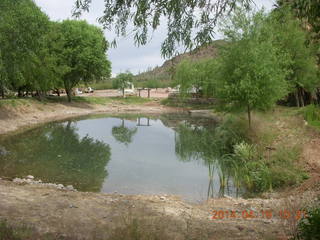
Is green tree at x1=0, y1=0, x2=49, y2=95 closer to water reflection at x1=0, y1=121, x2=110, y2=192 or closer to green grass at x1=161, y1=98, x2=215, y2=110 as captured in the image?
water reflection at x1=0, y1=121, x2=110, y2=192

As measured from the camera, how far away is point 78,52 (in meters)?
42.2

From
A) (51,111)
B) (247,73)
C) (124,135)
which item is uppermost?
(247,73)

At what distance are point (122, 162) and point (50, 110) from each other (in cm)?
2362

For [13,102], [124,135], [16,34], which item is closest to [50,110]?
[13,102]

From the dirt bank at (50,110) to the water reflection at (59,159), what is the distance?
10.3ft

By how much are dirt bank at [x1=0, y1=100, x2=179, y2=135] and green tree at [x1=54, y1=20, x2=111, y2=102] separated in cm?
405

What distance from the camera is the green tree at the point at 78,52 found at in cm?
4162

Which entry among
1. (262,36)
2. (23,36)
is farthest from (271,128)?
(23,36)

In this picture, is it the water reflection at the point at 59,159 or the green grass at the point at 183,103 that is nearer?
the water reflection at the point at 59,159

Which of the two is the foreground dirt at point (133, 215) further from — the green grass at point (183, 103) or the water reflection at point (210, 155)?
the green grass at point (183, 103)

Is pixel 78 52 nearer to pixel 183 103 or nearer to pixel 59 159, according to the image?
pixel 183 103

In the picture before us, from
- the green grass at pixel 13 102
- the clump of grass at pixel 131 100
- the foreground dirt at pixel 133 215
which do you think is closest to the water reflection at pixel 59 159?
the foreground dirt at pixel 133 215

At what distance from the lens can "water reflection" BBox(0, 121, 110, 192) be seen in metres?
12.2

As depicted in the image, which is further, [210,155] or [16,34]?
[16,34]
